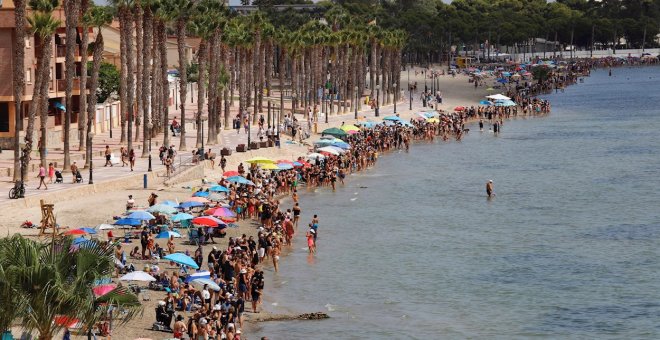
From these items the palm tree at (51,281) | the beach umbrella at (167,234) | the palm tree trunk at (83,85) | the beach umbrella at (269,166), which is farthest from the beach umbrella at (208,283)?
the palm tree trunk at (83,85)

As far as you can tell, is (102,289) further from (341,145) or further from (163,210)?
(341,145)

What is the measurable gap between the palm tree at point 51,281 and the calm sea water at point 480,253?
537 inches

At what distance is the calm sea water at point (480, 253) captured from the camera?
4072 cm

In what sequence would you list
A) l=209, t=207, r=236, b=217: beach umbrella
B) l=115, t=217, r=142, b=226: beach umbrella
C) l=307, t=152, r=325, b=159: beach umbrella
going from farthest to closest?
l=307, t=152, r=325, b=159: beach umbrella
l=209, t=207, r=236, b=217: beach umbrella
l=115, t=217, r=142, b=226: beach umbrella

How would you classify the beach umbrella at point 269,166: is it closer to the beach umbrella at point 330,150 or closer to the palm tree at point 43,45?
the beach umbrella at point 330,150

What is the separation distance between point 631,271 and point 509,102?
278 ft

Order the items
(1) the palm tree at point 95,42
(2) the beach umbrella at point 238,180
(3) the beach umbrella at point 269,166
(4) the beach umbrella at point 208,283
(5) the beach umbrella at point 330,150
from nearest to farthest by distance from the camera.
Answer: (4) the beach umbrella at point 208,283
(2) the beach umbrella at point 238,180
(3) the beach umbrella at point 269,166
(1) the palm tree at point 95,42
(5) the beach umbrella at point 330,150

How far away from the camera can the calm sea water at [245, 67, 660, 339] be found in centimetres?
4072

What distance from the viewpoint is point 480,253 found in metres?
53.7

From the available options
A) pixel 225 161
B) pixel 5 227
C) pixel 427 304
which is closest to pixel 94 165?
pixel 225 161

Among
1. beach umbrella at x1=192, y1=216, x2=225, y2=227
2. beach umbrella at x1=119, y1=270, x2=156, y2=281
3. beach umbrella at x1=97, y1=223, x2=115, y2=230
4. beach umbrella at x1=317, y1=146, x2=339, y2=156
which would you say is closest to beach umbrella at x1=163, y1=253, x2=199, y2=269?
beach umbrella at x1=119, y1=270, x2=156, y2=281

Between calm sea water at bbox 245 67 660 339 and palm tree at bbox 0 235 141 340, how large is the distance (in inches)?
537

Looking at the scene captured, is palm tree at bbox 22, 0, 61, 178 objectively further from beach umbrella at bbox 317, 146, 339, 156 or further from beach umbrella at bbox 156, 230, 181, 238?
beach umbrella at bbox 317, 146, 339, 156

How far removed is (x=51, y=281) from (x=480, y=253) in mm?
32845
